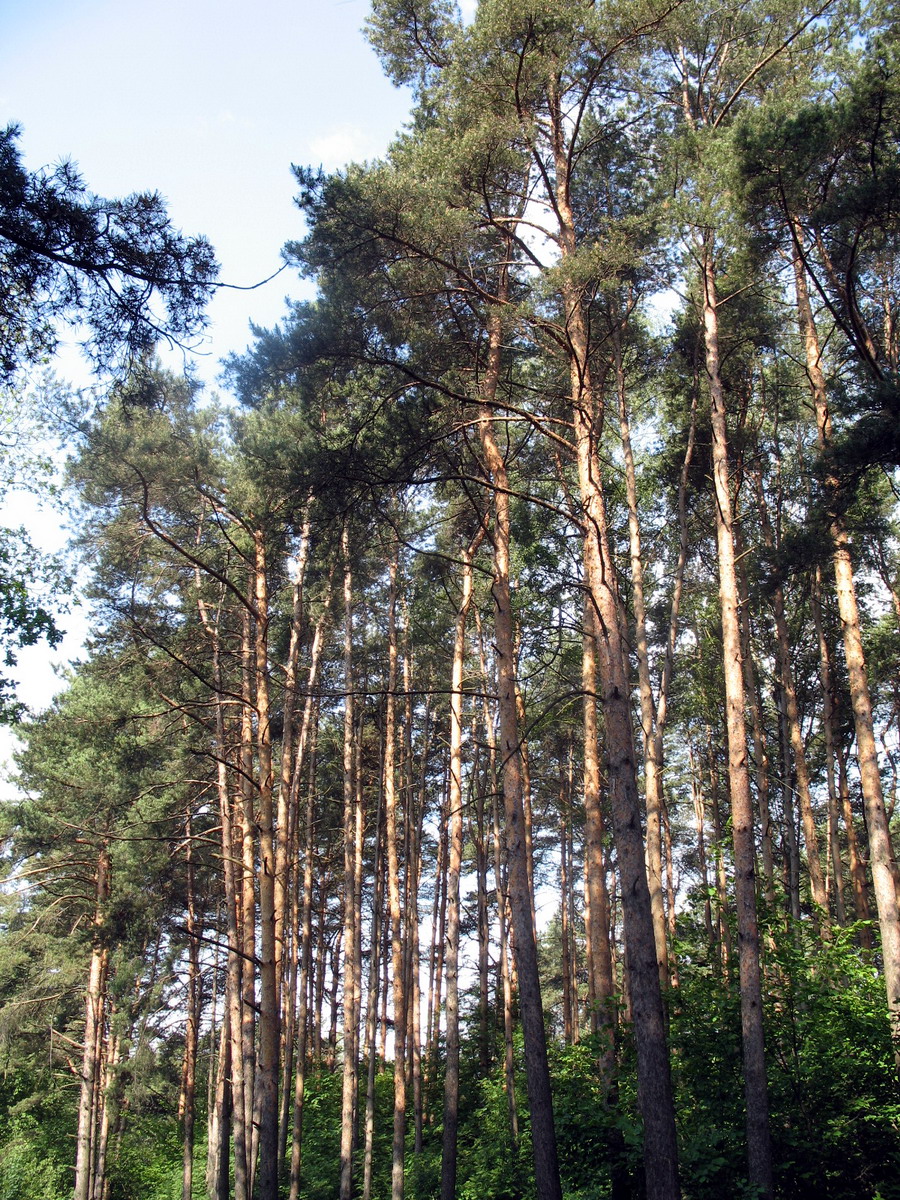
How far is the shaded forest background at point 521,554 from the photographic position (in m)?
8.20

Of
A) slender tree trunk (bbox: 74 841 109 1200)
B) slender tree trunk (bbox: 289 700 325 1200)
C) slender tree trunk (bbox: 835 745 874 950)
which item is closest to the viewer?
slender tree trunk (bbox: 289 700 325 1200)

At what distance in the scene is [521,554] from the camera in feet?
52.2

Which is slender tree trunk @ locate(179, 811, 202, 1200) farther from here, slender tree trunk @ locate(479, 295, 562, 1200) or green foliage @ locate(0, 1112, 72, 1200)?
slender tree trunk @ locate(479, 295, 562, 1200)

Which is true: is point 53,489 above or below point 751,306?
below

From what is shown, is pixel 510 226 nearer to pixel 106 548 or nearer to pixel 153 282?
pixel 153 282

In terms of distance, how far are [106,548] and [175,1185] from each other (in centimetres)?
1718

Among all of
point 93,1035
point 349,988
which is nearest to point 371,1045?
point 349,988

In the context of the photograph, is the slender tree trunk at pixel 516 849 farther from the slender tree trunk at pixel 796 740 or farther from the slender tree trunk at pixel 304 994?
the slender tree trunk at pixel 796 740

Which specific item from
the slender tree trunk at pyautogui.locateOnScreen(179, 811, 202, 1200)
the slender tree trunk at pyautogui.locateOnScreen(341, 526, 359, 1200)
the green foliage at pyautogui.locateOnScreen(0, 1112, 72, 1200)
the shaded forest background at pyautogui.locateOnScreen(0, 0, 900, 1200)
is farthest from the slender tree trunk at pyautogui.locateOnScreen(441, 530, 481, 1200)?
the green foliage at pyautogui.locateOnScreen(0, 1112, 72, 1200)

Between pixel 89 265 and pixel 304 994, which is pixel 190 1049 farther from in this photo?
pixel 89 265

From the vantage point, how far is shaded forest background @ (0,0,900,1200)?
8203mm

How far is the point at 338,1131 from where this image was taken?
19.0 metres

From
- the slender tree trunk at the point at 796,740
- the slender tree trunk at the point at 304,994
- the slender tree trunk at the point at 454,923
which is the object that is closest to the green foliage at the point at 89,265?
the slender tree trunk at the point at 454,923

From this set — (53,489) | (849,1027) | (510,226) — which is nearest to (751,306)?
(510,226)
